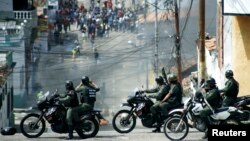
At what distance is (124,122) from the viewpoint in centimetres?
1758

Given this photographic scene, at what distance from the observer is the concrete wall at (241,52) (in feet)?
71.7

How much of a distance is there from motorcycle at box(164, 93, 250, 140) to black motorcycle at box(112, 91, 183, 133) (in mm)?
1000

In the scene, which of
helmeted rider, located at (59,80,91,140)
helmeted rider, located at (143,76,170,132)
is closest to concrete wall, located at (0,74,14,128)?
helmeted rider, located at (59,80,91,140)

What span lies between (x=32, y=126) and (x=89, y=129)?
4.29 feet

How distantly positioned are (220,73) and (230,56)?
346cm

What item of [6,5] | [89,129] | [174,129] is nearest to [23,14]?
[6,5]

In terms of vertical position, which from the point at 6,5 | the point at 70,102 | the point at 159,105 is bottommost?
the point at 159,105

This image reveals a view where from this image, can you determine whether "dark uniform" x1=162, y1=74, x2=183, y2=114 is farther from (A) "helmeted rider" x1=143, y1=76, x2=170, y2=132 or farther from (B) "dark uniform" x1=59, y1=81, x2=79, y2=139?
(B) "dark uniform" x1=59, y1=81, x2=79, y2=139

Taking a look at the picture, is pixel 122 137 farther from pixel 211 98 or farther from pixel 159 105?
pixel 211 98

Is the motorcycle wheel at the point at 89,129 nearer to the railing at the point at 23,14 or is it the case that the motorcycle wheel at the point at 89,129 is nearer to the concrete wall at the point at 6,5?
the railing at the point at 23,14

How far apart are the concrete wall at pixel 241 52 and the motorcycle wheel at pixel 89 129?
21.4 ft

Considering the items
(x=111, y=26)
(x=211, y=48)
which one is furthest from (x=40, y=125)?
(x=111, y=26)

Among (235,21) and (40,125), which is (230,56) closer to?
(235,21)

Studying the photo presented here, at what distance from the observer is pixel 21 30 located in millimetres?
39938
